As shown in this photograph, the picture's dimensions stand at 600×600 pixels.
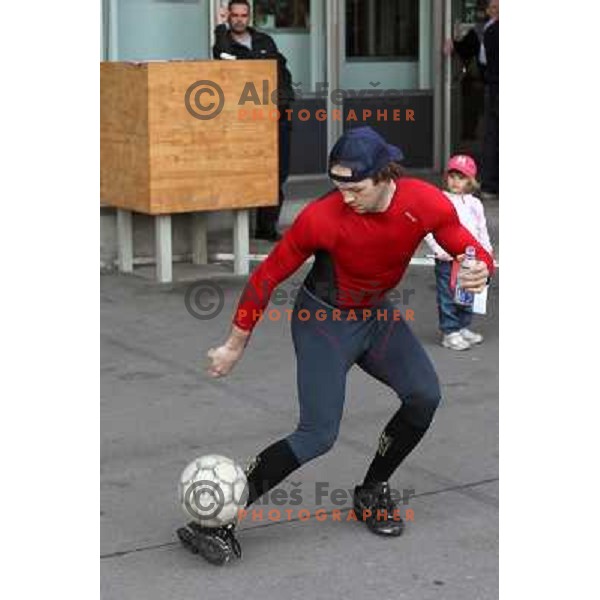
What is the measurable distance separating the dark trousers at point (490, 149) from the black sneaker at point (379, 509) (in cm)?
788

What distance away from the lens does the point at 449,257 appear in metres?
7.73

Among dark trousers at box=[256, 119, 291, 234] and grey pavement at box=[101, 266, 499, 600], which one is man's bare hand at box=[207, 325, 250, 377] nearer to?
grey pavement at box=[101, 266, 499, 600]

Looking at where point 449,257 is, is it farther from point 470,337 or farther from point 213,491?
point 213,491

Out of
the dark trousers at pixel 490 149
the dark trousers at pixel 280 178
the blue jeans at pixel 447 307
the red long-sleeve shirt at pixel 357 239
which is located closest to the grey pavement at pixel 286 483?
the blue jeans at pixel 447 307

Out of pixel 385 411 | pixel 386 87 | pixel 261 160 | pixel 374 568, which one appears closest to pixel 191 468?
pixel 374 568

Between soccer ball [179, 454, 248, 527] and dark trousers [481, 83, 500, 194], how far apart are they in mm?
8339

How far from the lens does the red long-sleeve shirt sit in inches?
189

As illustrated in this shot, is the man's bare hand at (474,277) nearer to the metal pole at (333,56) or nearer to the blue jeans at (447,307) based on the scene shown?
the blue jeans at (447,307)

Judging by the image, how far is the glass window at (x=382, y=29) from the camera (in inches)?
562

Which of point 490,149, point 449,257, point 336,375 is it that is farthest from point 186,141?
point 336,375

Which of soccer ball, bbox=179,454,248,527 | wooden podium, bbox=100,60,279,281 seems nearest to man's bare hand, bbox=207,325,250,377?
soccer ball, bbox=179,454,248,527

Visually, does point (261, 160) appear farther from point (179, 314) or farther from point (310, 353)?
point (310, 353)
